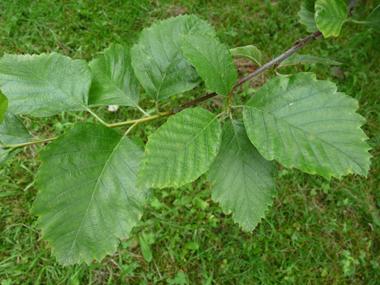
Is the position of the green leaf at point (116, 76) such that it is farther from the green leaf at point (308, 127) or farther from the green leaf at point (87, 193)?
the green leaf at point (308, 127)

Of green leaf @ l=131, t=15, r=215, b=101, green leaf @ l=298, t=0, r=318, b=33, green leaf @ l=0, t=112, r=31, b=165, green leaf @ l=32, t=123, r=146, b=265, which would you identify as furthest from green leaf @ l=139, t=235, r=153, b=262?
green leaf @ l=298, t=0, r=318, b=33

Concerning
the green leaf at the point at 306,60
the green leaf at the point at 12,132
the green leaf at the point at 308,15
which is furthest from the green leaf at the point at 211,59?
the green leaf at the point at 308,15

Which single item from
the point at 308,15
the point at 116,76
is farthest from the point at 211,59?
the point at 308,15

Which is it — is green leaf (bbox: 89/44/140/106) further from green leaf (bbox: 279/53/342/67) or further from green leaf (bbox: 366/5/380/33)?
green leaf (bbox: 366/5/380/33)

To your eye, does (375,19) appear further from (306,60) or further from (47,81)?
(47,81)

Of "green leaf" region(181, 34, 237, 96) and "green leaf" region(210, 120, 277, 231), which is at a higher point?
"green leaf" region(181, 34, 237, 96)

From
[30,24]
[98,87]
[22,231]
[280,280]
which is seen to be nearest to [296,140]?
[98,87]
